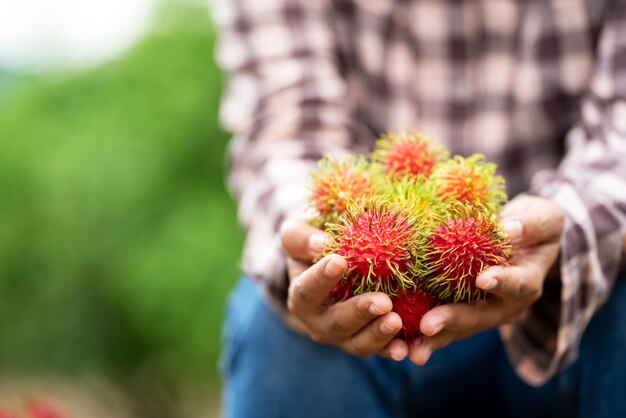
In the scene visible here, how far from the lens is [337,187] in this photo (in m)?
0.82

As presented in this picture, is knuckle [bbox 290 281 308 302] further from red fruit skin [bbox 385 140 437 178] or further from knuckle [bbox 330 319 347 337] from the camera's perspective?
red fruit skin [bbox 385 140 437 178]

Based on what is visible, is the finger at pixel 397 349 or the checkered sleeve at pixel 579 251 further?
the checkered sleeve at pixel 579 251

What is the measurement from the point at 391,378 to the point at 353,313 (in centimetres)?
34

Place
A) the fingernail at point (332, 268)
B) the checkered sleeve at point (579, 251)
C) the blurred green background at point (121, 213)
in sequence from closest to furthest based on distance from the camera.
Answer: the fingernail at point (332, 268) < the checkered sleeve at point (579, 251) < the blurred green background at point (121, 213)

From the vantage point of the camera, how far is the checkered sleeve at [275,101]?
1126mm

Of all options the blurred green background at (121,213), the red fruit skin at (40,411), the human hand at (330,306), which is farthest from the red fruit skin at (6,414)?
the blurred green background at (121,213)

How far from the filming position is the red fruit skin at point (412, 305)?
2.49 ft

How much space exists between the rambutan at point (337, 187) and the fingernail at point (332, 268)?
0.09m

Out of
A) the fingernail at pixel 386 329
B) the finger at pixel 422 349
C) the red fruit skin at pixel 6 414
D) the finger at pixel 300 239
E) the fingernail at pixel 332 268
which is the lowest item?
the red fruit skin at pixel 6 414

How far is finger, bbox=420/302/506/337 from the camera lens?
743 mm

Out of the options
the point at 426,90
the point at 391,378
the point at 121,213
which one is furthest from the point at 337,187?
the point at 121,213

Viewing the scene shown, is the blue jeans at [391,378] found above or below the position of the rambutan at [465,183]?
below

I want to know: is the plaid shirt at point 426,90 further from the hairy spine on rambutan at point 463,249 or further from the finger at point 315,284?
the hairy spine on rambutan at point 463,249

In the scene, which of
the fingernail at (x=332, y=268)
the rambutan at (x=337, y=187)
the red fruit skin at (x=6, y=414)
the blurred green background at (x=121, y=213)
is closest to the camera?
the fingernail at (x=332, y=268)
